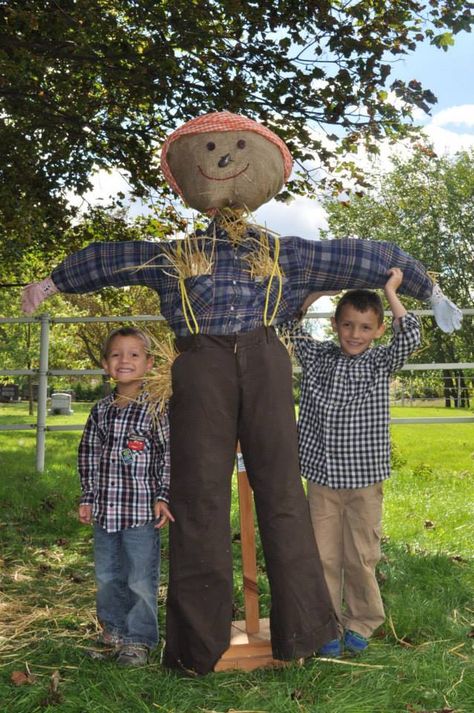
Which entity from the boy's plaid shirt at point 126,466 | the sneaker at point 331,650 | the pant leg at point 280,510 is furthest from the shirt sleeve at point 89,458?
the sneaker at point 331,650

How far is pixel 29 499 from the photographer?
21.0ft

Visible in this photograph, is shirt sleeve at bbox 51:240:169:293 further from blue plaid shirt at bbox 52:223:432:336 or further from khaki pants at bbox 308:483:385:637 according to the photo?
khaki pants at bbox 308:483:385:637

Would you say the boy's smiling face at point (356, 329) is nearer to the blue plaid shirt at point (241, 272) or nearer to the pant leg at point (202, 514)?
the blue plaid shirt at point (241, 272)

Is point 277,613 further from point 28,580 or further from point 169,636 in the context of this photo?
point 28,580

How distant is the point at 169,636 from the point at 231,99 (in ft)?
13.8

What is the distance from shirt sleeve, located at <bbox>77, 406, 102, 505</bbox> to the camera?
339cm

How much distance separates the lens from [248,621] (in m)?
3.37

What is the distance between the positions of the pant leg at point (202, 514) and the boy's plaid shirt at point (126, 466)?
19 cm

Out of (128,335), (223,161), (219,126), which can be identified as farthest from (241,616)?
(219,126)

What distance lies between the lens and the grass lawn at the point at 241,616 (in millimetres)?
2812

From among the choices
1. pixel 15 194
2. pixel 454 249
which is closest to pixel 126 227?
pixel 15 194

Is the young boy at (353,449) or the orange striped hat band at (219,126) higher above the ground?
the orange striped hat band at (219,126)

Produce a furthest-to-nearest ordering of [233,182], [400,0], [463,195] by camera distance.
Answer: [463,195]
[400,0]
[233,182]

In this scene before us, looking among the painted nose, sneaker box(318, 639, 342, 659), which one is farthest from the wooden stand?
the painted nose
